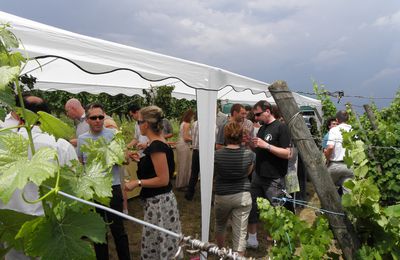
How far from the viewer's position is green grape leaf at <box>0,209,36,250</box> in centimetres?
82

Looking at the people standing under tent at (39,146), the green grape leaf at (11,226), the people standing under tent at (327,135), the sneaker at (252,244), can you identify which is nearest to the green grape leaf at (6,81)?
the green grape leaf at (11,226)

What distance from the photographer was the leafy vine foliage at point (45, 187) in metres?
0.70

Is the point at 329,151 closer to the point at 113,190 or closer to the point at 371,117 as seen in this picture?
the point at 371,117

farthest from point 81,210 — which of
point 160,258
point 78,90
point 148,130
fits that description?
point 78,90

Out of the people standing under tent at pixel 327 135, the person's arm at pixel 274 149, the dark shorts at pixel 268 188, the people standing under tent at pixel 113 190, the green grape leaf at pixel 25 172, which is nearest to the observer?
the green grape leaf at pixel 25 172

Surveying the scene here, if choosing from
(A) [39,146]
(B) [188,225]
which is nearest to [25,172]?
(A) [39,146]

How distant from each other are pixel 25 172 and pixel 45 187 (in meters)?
0.11

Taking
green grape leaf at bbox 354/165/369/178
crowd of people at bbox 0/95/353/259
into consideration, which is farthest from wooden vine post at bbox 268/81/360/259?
crowd of people at bbox 0/95/353/259

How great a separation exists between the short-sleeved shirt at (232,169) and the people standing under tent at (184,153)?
317 cm

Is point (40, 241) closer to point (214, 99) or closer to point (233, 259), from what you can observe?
point (233, 259)

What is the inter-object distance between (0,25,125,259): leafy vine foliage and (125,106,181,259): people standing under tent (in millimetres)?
1742

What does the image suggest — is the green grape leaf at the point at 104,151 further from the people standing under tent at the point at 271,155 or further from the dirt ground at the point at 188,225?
the dirt ground at the point at 188,225

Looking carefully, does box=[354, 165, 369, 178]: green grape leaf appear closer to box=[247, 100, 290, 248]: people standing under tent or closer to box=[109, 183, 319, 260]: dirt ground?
box=[247, 100, 290, 248]: people standing under tent

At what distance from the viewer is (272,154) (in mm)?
3646
